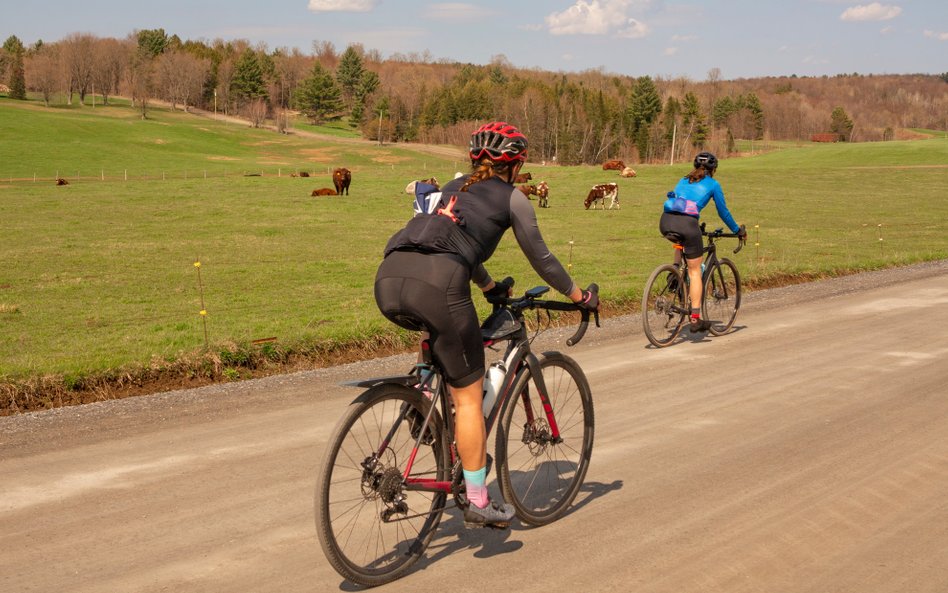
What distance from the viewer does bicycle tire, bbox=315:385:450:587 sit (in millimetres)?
4863

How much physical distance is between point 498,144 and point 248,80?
7780 inches

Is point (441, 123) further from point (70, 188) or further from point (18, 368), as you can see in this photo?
point (18, 368)

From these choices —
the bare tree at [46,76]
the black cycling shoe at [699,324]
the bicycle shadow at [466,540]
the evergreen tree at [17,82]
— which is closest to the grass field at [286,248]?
the black cycling shoe at [699,324]

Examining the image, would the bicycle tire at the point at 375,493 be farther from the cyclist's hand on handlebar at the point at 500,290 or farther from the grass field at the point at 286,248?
the grass field at the point at 286,248

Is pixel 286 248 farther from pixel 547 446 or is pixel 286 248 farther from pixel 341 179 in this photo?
pixel 547 446

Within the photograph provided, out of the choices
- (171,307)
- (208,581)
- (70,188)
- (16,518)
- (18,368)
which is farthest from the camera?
(70,188)

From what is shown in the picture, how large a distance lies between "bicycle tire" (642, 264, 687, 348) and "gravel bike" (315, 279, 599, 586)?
6.30 metres

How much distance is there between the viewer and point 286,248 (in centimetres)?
2914

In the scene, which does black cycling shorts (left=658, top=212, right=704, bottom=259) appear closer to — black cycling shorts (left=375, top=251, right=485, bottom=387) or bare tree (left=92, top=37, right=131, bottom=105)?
black cycling shorts (left=375, top=251, right=485, bottom=387)

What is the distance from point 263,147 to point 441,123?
57.2 metres

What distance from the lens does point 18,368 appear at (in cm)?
1055

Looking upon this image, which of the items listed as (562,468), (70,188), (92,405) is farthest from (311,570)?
(70,188)

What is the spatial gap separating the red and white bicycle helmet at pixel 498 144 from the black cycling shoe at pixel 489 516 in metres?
2.00

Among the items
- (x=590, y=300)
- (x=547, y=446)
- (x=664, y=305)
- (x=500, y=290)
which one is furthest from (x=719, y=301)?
(x=500, y=290)
